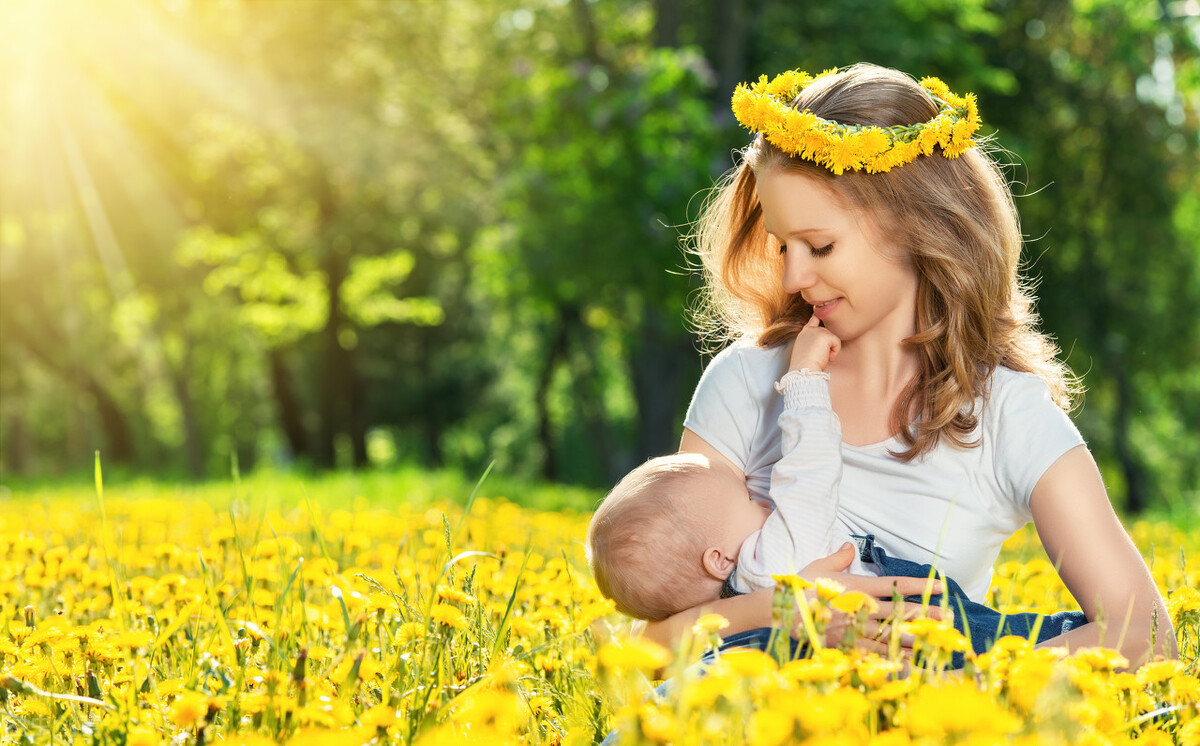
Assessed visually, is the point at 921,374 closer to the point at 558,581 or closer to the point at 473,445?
Answer: the point at 558,581

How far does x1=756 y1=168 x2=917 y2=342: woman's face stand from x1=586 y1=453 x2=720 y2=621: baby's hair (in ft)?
1.79

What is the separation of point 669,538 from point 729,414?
1.90 feet

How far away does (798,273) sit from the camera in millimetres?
2479

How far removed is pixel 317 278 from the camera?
60.1ft

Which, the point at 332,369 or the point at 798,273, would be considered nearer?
the point at 798,273

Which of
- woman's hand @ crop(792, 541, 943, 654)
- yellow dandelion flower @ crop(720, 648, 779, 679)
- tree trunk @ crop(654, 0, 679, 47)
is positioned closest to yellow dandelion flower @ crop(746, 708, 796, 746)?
yellow dandelion flower @ crop(720, 648, 779, 679)

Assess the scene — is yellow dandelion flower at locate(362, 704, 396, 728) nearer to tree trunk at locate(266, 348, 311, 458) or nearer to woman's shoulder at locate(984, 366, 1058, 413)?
woman's shoulder at locate(984, 366, 1058, 413)

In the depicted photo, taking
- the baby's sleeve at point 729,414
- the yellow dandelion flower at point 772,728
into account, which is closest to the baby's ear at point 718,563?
the baby's sleeve at point 729,414

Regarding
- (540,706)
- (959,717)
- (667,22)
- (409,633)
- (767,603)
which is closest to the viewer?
(959,717)

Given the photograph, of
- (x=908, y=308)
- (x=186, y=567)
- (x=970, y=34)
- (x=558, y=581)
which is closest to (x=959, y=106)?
(x=908, y=308)

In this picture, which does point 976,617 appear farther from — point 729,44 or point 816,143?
point 729,44

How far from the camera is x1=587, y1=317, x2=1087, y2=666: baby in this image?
→ 92.8 inches

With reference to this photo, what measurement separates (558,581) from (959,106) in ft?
5.46

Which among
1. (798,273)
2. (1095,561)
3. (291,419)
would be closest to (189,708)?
(798,273)
